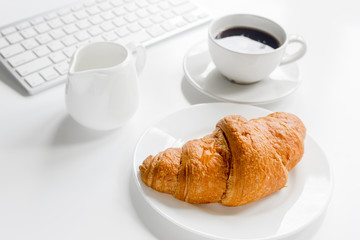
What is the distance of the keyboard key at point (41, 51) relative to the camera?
1.05 meters

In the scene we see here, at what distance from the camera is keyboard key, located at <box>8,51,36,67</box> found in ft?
3.36

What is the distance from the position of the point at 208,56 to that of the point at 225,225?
523 millimetres

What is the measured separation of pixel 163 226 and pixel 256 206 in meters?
0.17

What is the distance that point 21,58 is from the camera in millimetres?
1037

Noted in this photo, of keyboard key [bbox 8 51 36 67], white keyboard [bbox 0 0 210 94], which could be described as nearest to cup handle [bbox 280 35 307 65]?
white keyboard [bbox 0 0 210 94]

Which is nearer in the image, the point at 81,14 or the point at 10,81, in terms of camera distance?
the point at 10,81

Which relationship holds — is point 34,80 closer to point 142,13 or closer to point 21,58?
point 21,58

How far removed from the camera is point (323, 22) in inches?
51.7

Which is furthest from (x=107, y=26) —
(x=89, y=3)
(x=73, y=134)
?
(x=73, y=134)

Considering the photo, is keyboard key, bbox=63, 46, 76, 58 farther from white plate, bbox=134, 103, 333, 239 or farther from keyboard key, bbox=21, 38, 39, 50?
white plate, bbox=134, 103, 333, 239

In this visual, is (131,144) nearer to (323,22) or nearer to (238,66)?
(238,66)

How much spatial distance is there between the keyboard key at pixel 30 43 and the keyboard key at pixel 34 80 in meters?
0.12

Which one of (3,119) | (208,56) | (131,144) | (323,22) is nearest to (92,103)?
(131,144)

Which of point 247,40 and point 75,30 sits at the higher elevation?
point 247,40
